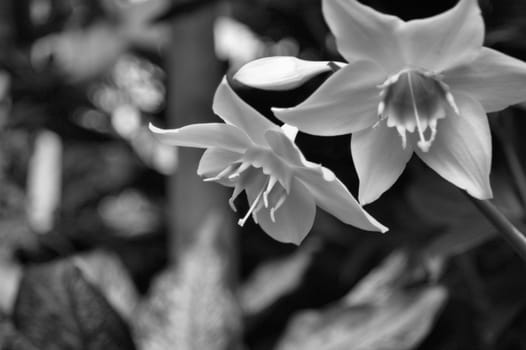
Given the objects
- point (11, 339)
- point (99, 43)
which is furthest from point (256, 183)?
point (99, 43)

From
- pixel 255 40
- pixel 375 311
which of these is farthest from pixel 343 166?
pixel 255 40

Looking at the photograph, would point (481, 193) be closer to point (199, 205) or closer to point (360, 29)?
point (360, 29)

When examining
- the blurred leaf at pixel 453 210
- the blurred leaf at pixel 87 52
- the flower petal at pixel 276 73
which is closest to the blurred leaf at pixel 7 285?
the blurred leaf at pixel 87 52

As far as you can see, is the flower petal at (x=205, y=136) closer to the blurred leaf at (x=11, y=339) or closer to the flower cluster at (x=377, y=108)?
the flower cluster at (x=377, y=108)

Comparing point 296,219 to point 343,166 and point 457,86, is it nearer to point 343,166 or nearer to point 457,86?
point 457,86

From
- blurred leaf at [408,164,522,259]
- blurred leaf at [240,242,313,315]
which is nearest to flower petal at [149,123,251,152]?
blurred leaf at [408,164,522,259]

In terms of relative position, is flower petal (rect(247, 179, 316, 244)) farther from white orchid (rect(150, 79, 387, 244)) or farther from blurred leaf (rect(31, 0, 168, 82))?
blurred leaf (rect(31, 0, 168, 82))
